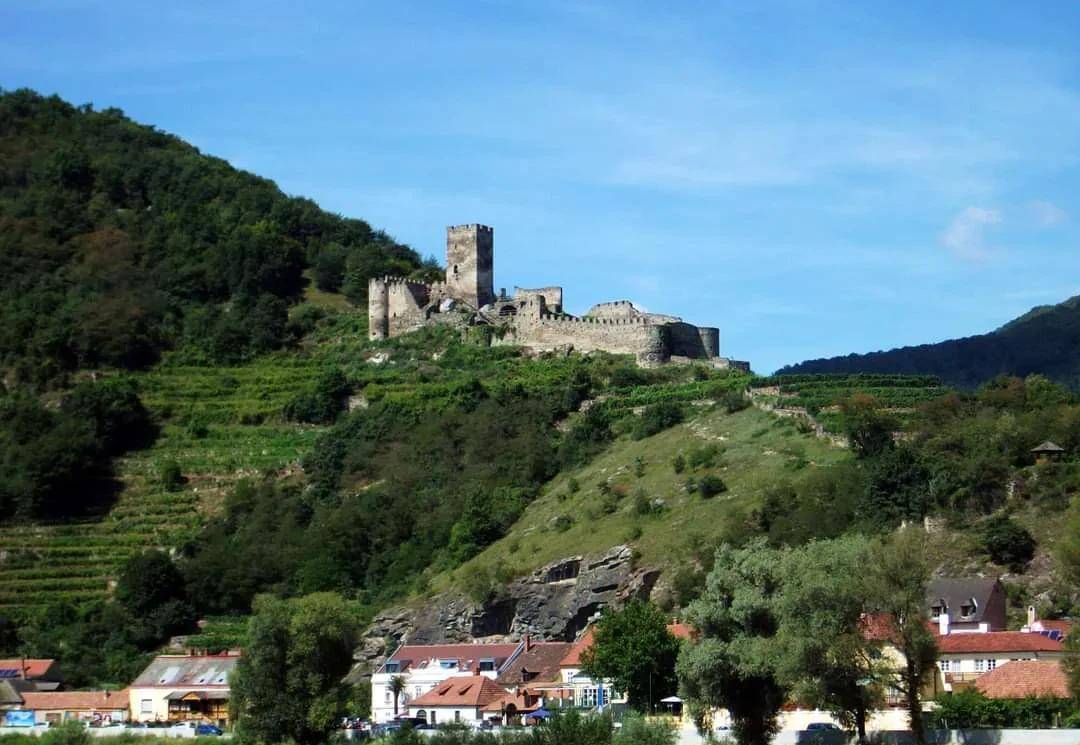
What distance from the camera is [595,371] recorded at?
112 m

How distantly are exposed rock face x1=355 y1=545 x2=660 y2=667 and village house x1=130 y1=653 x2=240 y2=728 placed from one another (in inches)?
246

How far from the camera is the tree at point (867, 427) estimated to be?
87.9 metres

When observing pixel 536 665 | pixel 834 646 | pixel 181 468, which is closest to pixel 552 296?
pixel 181 468

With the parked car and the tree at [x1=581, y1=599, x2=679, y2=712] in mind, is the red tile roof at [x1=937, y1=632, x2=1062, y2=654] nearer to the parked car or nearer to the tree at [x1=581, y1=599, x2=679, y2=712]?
the tree at [x1=581, y1=599, x2=679, y2=712]

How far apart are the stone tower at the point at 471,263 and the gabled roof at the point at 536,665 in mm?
43071

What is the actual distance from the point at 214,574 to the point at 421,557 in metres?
10.3

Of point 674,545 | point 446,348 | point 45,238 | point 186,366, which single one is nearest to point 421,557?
point 674,545

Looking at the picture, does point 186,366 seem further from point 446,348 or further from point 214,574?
point 214,574

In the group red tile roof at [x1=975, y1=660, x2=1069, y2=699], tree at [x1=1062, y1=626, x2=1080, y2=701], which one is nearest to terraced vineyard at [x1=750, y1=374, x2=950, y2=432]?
red tile roof at [x1=975, y1=660, x2=1069, y2=699]

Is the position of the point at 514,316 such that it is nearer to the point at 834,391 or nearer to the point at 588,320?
the point at 588,320

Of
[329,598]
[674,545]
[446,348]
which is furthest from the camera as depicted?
[446,348]

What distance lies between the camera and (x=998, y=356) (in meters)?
170

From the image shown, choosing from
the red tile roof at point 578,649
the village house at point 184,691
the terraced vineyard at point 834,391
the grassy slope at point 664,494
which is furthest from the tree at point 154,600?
the terraced vineyard at point 834,391

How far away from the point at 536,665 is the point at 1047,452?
21852 mm
